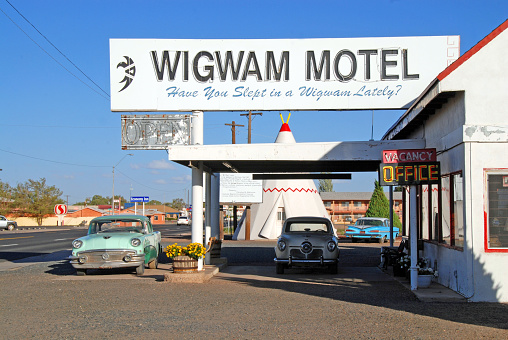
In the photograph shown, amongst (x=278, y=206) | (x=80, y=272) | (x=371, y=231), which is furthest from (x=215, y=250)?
(x=278, y=206)

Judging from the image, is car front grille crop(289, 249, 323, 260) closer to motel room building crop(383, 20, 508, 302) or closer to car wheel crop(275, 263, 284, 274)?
car wheel crop(275, 263, 284, 274)

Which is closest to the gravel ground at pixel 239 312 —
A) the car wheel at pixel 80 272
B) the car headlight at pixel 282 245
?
the car headlight at pixel 282 245

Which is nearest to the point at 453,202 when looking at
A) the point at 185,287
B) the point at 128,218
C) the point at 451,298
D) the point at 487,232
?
the point at 487,232

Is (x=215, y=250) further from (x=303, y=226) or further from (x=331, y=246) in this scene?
(x=331, y=246)

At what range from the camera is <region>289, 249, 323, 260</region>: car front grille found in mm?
12984

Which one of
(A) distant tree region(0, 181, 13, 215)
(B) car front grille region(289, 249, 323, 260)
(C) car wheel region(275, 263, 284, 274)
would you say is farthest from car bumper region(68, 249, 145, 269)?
(A) distant tree region(0, 181, 13, 215)

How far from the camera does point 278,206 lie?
3431cm

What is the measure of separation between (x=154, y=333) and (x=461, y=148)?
5.76 m

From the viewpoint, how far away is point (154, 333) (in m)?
6.70

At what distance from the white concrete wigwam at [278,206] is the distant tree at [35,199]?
164 feet

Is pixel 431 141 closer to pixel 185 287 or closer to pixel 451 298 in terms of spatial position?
pixel 451 298

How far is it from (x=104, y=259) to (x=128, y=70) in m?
4.65

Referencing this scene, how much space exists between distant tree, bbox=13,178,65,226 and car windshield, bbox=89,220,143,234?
65.5 metres

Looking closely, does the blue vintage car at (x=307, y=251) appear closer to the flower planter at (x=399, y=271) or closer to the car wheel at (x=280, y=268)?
→ the car wheel at (x=280, y=268)
